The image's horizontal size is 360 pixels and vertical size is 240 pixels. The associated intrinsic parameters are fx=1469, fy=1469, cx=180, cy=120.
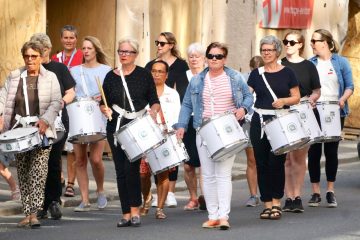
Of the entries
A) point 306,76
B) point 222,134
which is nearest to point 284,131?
point 222,134

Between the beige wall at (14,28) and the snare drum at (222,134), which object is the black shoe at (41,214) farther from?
the beige wall at (14,28)

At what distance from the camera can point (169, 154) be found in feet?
45.9

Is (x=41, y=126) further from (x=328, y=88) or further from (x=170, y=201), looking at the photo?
(x=328, y=88)

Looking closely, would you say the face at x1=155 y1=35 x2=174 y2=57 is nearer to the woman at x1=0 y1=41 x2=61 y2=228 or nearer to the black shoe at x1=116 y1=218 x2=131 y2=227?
the woman at x1=0 y1=41 x2=61 y2=228

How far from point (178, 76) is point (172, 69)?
0.16 m

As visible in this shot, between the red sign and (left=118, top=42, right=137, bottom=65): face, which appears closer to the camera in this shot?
(left=118, top=42, right=137, bottom=65): face

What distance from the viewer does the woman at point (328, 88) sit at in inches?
623

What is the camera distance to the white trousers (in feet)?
44.1

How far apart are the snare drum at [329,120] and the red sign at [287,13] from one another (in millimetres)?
11612

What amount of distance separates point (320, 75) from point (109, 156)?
659cm

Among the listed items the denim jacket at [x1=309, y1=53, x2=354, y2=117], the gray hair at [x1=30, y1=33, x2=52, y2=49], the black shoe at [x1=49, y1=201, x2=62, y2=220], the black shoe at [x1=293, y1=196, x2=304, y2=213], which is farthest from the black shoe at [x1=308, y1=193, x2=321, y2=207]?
the gray hair at [x1=30, y1=33, x2=52, y2=49]

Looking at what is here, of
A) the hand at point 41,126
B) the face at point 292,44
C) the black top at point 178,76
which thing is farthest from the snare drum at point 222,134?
the black top at point 178,76

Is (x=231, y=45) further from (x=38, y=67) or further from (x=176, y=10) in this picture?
(x=38, y=67)

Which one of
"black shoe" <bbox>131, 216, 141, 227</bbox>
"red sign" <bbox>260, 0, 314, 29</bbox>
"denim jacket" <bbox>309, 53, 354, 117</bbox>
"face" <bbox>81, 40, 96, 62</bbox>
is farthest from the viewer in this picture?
"red sign" <bbox>260, 0, 314, 29</bbox>
